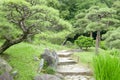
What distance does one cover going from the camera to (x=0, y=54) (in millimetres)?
7105

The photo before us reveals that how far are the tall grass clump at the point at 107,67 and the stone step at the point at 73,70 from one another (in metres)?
6.58

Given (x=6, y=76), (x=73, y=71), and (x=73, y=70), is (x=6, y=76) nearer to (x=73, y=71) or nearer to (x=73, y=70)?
(x=73, y=71)

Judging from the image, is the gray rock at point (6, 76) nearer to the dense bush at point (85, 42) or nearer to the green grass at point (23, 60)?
the green grass at point (23, 60)

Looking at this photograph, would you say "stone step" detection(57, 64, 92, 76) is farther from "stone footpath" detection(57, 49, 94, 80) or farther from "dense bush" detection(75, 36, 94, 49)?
"dense bush" detection(75, 36, 94, 49)

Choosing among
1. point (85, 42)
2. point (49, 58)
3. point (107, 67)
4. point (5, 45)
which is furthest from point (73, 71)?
point (107, 67)

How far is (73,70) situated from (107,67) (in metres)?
7.07

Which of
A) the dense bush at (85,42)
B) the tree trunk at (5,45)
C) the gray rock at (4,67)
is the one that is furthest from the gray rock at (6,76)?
the dense bush at (85,42)

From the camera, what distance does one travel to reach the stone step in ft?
28.1

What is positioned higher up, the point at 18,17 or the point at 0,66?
the point at 18,17

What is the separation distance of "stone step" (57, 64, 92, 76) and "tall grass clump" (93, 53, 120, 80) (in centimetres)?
658

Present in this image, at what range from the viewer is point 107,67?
6.23 feet

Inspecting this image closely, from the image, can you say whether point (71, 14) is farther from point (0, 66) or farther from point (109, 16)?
point (0, 66)

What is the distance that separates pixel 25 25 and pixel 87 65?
417 cm

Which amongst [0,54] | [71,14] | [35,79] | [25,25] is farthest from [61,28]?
[71,14]
